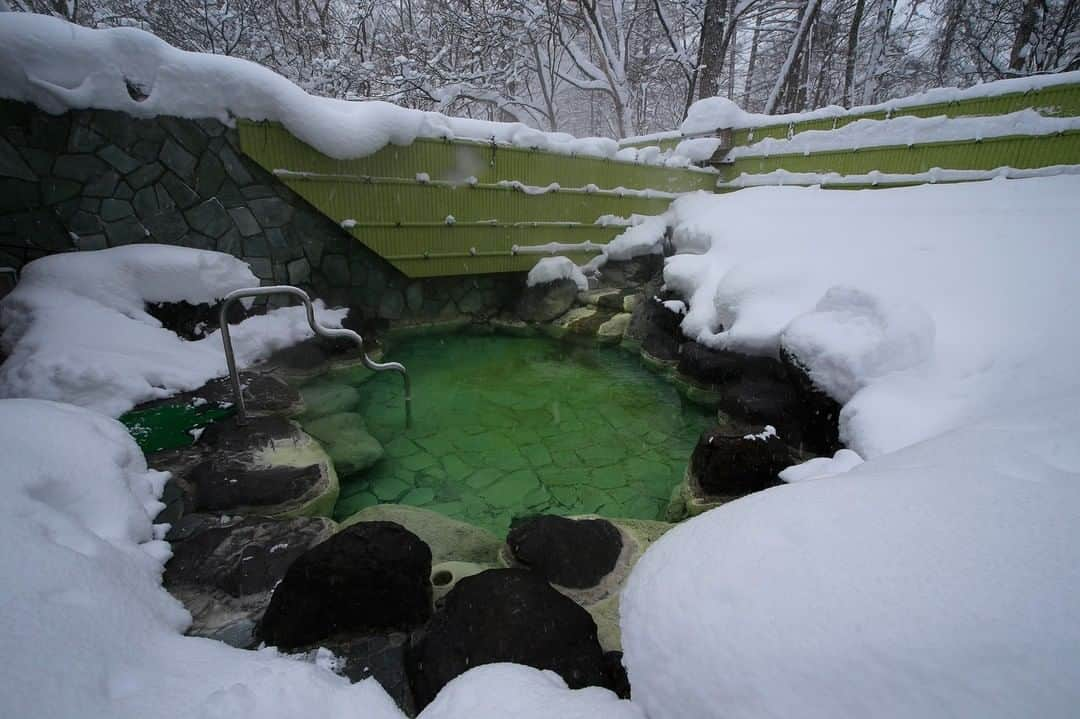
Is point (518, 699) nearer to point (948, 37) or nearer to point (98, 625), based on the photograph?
point (98, 625)

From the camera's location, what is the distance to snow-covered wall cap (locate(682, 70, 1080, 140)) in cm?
564

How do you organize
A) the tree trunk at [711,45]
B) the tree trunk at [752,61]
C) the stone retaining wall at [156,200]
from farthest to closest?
the tree trunk at [752,61], the tree trunk at [711,45], the stone retaining wall at [156,200]

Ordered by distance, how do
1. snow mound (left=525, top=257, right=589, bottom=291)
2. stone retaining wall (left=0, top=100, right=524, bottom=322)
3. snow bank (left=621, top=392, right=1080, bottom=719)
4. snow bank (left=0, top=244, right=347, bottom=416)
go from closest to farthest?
1. snow bank (left=621, top=392, right=1080, bottom=719)
2. snow bank (left=0, top=244, right=347, bottom=416)
3. stone retaining wall (left=0, top=100, right=524, bottom=322)
4. snow mound (left=525, top=257, right=589, bottom=291)

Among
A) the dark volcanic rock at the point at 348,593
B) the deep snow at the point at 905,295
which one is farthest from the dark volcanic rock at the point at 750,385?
the dark volcanic rock at the point at 348,593

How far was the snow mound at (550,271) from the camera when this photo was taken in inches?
301

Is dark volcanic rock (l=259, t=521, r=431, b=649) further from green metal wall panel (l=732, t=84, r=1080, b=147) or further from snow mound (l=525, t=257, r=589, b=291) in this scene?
green metal wall panel (l=732, t=84, r=1080, b=147)

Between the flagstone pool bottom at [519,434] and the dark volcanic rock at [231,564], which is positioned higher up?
the dark volcanic rock at [231,564]

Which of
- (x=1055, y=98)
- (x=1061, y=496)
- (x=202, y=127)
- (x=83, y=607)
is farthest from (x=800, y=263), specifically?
(x=202, y=127)

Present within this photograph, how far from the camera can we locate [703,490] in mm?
3553

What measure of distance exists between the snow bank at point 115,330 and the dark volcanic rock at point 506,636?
11.4 feet

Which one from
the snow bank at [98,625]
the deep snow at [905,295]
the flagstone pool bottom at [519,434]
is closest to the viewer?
the snow bank at [98,625]

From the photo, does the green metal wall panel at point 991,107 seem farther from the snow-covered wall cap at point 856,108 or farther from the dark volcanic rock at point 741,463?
the dark volcanic rock at point 741,463

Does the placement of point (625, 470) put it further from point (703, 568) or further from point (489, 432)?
point (703, 568)

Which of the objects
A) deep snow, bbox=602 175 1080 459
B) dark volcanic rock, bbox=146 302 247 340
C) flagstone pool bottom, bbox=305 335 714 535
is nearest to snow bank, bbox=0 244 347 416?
dark volcanic rock, bbox=146 302 247 340
